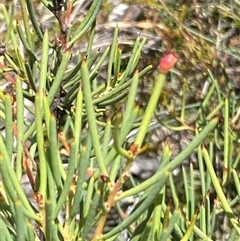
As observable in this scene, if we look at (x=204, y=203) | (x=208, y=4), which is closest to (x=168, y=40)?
(x=208, y=4)

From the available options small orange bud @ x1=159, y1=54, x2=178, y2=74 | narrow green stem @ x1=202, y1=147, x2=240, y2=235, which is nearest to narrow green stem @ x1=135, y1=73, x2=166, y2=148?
small orange bud @ x1=159, y1=54, x2=178, y2=74

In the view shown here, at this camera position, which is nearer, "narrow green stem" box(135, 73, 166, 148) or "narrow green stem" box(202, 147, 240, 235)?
"narrow green stem" box(135, 73, 166, 148)

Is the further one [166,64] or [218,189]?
[218,189]

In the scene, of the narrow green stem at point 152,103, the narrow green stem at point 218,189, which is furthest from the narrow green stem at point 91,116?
the narrow green stem at point 218,189

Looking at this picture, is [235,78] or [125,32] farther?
[125,32]

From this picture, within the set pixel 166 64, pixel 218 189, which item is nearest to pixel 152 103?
pixel 166 64

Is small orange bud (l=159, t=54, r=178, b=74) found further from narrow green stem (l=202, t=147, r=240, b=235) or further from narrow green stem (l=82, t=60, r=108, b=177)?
narrow green stem (l=202, t=147, r=240, b=235)

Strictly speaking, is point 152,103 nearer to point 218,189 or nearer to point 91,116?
point 91,116

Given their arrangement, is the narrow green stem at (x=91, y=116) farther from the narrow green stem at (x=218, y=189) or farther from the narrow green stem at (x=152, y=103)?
the narrow green stem at (x=218, y=189)

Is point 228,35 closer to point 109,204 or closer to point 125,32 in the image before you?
point 125,32

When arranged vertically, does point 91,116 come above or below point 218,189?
above

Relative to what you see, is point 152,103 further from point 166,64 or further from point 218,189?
point 218,189
